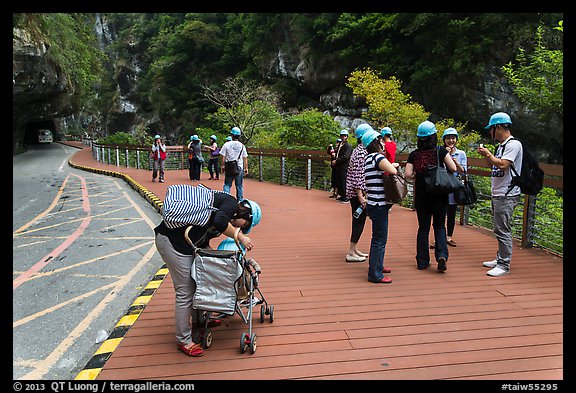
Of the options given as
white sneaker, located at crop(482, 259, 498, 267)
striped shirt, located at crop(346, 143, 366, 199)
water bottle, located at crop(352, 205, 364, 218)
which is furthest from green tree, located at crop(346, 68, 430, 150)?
water bottle, located at crop(352, 205, 364, 218)

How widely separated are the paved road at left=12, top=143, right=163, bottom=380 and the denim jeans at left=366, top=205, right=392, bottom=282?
2.61 m

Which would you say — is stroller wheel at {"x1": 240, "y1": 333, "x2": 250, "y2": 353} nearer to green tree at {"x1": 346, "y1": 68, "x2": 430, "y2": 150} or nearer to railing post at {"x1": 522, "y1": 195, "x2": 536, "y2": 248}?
railing post at {"x1": 522, "y1": 195, "x2": 536, "y2": 248}

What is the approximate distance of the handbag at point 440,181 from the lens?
15.2 ft

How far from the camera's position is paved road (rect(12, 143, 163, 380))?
3645 millimetres

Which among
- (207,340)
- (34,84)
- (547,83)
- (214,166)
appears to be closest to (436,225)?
(207,340)

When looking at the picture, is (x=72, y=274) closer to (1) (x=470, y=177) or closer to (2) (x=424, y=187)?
(2) (x=424, y=187)

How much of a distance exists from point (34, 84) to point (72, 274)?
70.6 feet

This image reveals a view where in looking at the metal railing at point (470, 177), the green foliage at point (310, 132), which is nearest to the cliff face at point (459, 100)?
the green foliage at point (310, 132)

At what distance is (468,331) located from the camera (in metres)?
3.51

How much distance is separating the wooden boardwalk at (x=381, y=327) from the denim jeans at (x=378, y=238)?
5.3 inches

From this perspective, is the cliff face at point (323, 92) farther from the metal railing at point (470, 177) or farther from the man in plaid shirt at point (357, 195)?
the man in plaid shirt at point (357, 195)
